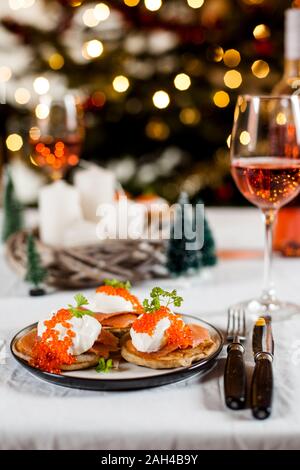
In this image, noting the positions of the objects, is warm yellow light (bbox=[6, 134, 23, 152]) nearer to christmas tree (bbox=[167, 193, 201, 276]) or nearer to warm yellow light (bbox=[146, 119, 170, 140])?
warm yellow light (bbox=[146, 119, 170, 140])

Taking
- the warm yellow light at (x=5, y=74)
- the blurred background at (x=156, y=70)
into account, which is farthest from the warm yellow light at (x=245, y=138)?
the warm yellow light at (x=5, y=74)

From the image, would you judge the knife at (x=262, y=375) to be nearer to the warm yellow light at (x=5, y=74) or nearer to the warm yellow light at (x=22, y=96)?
the warm yellow light at (x=5, y=74)

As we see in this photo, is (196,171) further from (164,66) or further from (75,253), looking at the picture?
(75,253)

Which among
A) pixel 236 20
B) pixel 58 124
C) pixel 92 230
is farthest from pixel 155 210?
pixel 236 20

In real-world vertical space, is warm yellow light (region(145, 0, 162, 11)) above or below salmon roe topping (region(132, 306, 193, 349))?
above

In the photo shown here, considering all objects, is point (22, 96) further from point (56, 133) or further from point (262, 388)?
point (262, 388)

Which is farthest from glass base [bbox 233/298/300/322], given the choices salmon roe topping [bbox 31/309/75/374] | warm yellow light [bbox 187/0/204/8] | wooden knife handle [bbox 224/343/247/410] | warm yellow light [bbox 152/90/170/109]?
warm yellow light [bbox 187/0/204/8]
